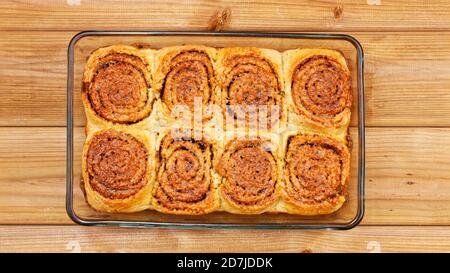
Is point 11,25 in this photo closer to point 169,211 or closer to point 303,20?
point 169,211

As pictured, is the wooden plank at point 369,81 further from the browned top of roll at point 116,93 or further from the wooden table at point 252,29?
the browned top of roll at point 116,93

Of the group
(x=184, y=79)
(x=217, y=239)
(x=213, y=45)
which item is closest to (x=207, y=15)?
(x=213, y=45)

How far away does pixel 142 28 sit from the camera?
8.59 ft

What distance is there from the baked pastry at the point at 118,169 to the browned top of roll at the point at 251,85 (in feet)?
1.46

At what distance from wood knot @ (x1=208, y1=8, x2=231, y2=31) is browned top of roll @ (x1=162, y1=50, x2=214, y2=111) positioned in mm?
229

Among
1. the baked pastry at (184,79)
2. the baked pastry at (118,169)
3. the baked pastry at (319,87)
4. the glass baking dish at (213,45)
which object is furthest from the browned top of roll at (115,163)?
the baked pastry at (319,87)

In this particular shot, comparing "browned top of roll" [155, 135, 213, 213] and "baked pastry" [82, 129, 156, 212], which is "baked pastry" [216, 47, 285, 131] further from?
"baked pastry" [82, 129, 156, 212]

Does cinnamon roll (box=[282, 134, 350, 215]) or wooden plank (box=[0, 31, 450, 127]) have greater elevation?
wooden plank (box=[0, 31, 450, 127])

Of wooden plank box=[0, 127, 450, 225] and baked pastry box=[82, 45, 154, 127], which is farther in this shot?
wooden plank box=[0, 127, 450, 225]

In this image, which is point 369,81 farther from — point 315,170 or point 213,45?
point 213,45

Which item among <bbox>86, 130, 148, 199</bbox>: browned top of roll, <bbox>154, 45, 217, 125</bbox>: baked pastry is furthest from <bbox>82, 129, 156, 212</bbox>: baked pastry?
<bbox>154, 45, 217, 125</bbox>: baked pastry

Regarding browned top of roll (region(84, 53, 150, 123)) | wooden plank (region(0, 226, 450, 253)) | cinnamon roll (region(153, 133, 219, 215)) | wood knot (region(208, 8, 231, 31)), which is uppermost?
wood knot (region(208, 8, 231, 31))

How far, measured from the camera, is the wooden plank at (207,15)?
8.61ft

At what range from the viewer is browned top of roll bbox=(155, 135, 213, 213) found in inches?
95.1
